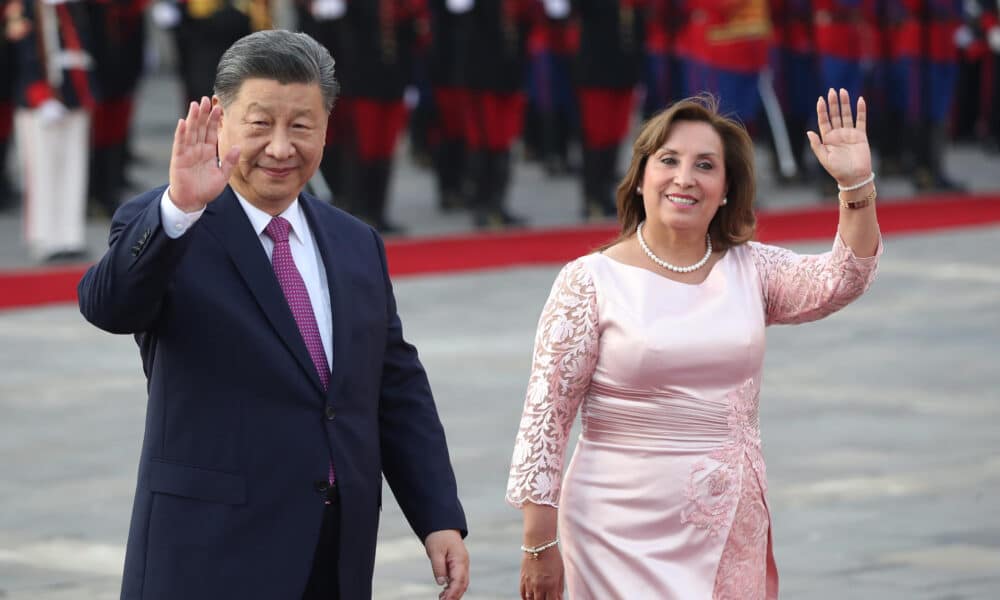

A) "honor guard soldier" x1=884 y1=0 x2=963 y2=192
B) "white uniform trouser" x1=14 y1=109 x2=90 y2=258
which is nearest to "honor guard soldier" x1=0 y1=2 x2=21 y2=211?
"white uniform trouser" x1=14 y1=109 x2=90 y2=258

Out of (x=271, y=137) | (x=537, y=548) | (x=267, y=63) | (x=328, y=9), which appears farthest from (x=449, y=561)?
(x=328, y=9)

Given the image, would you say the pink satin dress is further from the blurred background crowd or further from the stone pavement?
the blurred background crowd

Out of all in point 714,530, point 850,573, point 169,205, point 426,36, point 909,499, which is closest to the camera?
point 169,205

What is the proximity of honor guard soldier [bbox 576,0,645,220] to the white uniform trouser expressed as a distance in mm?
3096

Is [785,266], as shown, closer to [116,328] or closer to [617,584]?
[617,584]

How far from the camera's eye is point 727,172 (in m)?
3.68

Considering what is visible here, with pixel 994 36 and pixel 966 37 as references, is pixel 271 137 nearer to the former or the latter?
pixel 994 36

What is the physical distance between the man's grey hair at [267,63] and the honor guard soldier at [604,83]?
8.57 m

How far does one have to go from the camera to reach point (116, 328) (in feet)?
9.46

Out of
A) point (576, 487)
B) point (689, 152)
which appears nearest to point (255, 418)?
point (576, 487)

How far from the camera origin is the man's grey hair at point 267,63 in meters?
3.05

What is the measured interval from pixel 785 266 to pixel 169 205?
132 cm

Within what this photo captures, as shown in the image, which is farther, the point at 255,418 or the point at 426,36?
the point at 426,36

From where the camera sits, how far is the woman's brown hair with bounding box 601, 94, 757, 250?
3.61m
